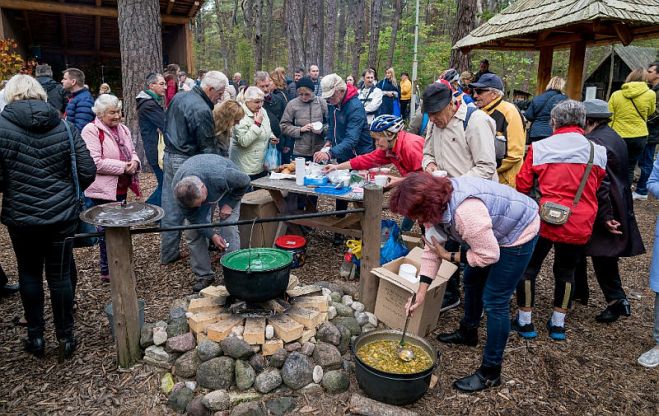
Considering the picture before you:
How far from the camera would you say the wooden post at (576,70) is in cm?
650

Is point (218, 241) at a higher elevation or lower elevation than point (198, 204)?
lower

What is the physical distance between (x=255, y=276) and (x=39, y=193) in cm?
157

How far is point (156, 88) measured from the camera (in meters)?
5.86

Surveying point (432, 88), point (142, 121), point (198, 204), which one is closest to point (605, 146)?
point (432, 88)

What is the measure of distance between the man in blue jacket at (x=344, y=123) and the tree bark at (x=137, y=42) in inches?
174

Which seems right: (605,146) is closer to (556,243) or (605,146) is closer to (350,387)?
(556,243)

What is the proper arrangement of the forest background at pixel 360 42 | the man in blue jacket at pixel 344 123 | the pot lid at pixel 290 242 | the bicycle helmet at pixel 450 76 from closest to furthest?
the pot lid at pixel 290 242 < the man in blue jacket at pixel 344 123 < the bicycle helmet at pixel 450 76 < the forest background at pixel 360 42

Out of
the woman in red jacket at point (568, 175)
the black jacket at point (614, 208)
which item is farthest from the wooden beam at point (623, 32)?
the woman in red jacket at point (568, 175)

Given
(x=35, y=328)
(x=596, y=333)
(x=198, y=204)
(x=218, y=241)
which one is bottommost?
(x=596, y=333)

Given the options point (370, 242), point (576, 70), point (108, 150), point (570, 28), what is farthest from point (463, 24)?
point (108, 150)

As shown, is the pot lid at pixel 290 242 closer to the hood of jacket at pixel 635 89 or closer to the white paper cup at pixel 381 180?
the white paper cup at pixel 381 180

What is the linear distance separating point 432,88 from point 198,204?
2.07 m

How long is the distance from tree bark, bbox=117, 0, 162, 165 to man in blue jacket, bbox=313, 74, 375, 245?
443 centimetres

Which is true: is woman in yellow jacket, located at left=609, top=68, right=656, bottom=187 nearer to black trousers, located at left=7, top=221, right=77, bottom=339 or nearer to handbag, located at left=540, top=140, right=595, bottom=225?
handbag, located at left=540, top=140, right=595, bottom=225
